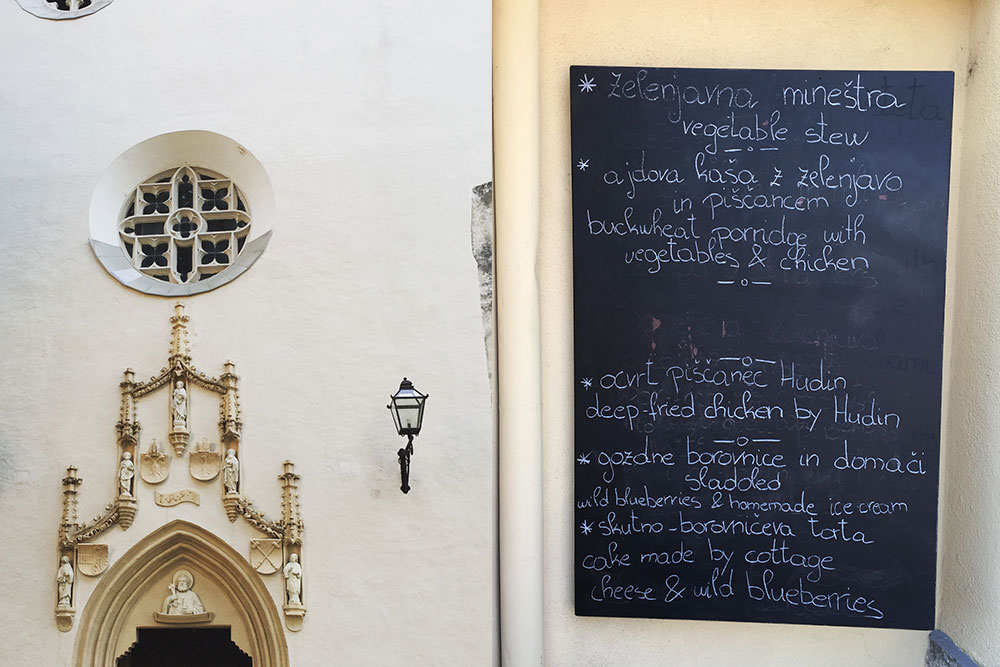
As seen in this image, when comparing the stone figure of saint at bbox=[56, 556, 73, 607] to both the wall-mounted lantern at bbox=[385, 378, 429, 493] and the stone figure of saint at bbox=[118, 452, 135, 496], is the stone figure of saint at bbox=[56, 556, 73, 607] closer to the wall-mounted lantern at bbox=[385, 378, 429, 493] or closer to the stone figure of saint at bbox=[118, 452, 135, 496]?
the stone figure of saint at bbox=[118, 452, 135, 496]

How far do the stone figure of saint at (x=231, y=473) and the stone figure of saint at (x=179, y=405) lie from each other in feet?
1.25

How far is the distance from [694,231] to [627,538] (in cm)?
219

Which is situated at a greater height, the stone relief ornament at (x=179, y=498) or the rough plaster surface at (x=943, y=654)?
the stone relief ornament at (x=179, y=498)

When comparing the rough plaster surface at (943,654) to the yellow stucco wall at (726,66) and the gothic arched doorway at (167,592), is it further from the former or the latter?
the gothic arched doorway at (167,592)

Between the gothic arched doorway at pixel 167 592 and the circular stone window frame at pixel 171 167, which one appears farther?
Answer: the circular stone window frame at pixel 171 167

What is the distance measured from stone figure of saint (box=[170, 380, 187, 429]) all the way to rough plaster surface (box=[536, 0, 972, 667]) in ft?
8.06

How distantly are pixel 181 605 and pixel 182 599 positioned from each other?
40 millimetres

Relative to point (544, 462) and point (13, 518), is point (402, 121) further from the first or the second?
point (13, 518)

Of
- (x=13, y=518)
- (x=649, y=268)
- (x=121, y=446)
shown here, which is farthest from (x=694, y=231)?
(x=13, y=518)

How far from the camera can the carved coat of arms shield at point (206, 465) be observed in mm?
5926

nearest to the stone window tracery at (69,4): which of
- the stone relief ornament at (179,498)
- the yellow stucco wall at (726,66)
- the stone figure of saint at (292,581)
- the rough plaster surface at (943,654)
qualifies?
the yellow stucco wall at (726,66)

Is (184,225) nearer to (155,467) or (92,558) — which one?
(155,467)

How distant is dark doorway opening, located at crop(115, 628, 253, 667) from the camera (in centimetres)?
621

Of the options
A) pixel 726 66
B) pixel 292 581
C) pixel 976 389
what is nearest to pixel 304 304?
pixel 292 581
